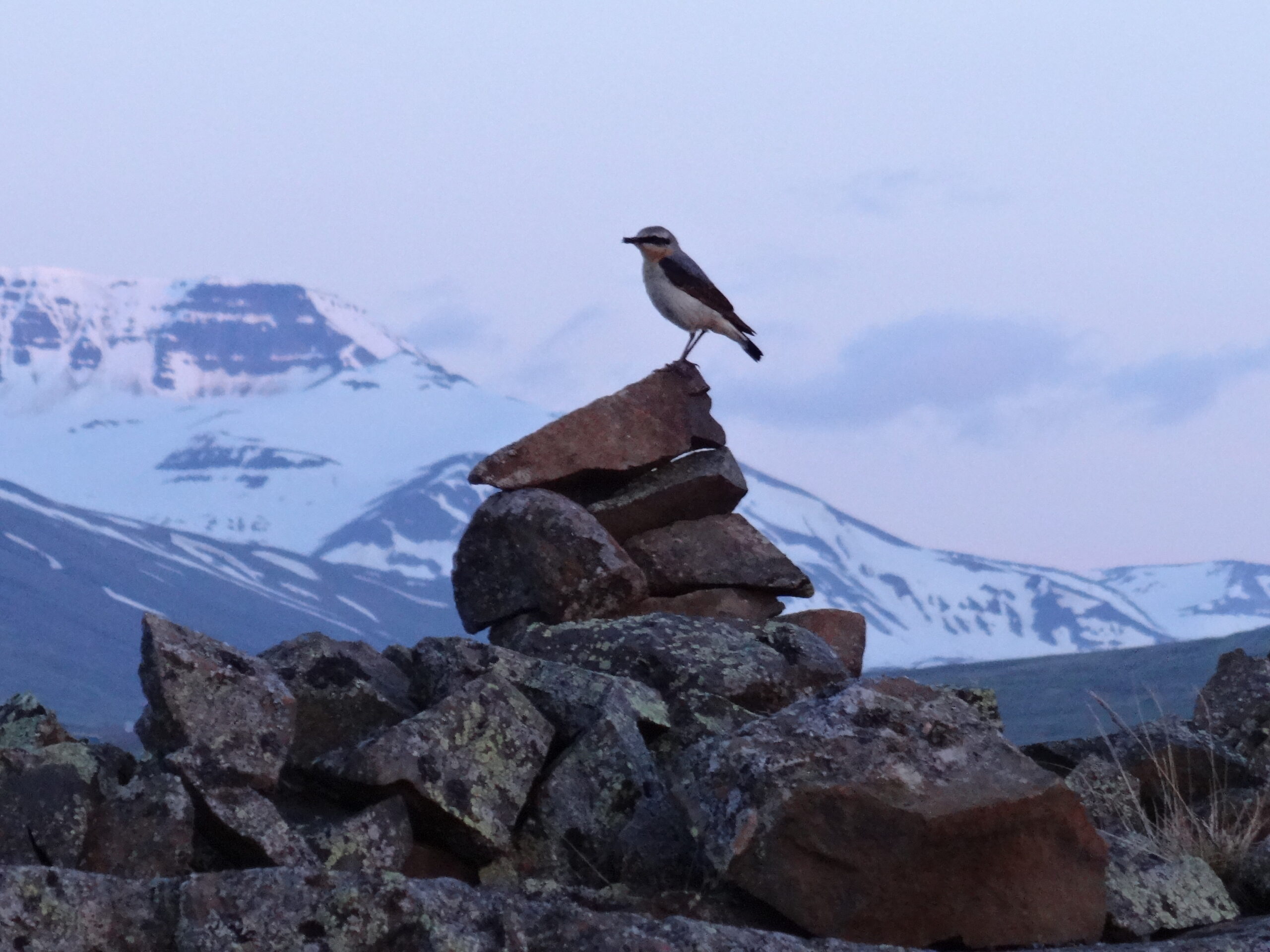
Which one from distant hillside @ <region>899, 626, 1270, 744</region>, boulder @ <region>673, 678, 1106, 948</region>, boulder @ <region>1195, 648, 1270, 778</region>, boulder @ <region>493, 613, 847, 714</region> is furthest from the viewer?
distant hillside @ <region>899, 626, 1270, 744</region>

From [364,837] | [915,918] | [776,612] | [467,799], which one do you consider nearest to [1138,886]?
[915,918]

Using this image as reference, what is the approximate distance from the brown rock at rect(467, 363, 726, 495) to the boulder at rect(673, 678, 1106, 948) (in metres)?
7.46

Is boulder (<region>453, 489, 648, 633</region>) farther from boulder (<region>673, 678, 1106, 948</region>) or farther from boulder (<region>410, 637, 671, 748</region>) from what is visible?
boulder (<region>673, 678, 1106, 948</region>)

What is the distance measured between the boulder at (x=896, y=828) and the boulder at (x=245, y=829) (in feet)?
7.98

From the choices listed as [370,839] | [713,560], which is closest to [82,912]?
[370,839]

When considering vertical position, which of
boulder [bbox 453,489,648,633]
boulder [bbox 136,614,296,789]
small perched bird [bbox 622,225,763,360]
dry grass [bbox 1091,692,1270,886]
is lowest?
boulder [bbox 136,614,296,789]

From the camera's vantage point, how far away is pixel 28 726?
400 inches

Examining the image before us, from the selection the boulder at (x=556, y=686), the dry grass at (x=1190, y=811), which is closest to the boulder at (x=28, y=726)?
the boulder at (x=556, y=686)

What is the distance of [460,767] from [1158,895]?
4736mm

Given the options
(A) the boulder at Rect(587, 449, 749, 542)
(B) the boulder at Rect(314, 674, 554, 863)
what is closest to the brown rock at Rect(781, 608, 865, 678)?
(A) the boulder at Rect(587, 449, 749, 542)

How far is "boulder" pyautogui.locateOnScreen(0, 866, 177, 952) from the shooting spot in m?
A: 6.43

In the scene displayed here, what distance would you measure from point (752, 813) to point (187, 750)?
358cm

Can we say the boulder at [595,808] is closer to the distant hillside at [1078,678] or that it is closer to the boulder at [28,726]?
the boulder at [28,726]

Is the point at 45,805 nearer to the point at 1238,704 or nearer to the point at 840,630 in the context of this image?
the point at 840,630
